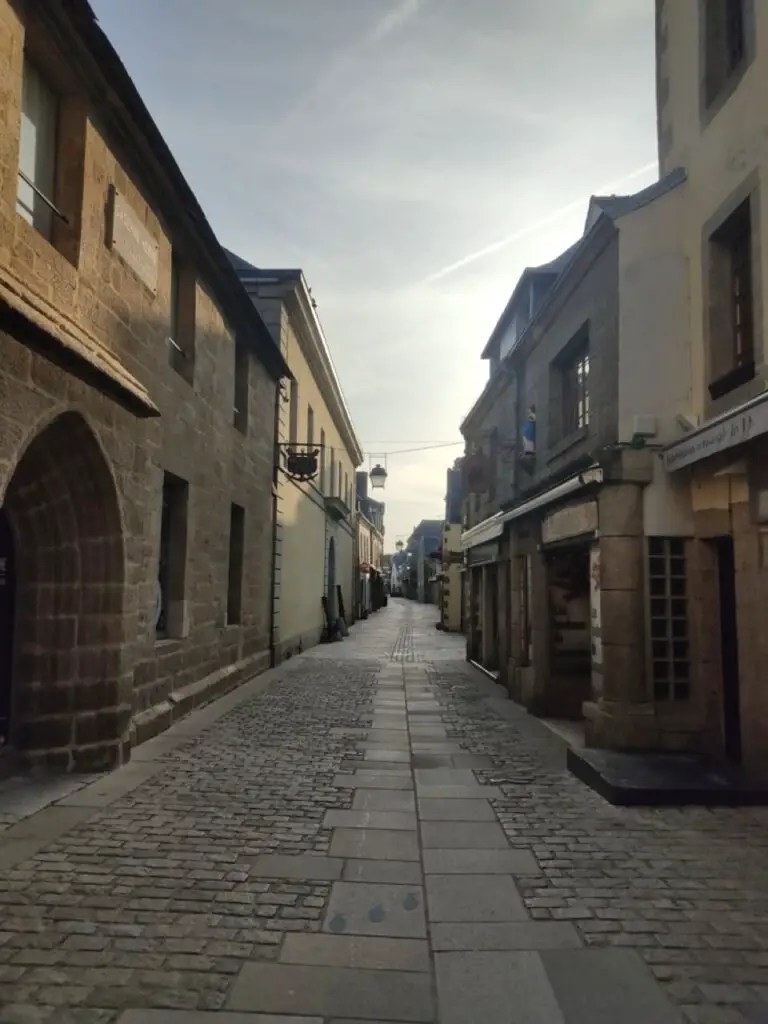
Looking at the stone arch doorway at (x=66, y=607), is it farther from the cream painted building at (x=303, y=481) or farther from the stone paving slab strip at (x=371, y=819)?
the cream painted building at (x=303, y=481)

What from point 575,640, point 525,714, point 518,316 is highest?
point 518,316

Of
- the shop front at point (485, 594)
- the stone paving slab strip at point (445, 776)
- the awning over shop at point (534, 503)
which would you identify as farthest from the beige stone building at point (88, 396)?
the shop front at point (485, 594)

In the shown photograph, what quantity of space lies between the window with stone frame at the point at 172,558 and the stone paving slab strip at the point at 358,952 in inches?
230

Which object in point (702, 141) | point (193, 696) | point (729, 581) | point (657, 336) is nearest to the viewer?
point (729, 581)

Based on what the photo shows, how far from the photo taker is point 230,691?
436 inches

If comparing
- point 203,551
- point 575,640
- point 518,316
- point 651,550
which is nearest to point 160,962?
point 651,550

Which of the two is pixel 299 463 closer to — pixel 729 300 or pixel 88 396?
pixel 88 396

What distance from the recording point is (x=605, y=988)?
3.03 m

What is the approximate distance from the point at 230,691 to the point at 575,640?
5193 mm

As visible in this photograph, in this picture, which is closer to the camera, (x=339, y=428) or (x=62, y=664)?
(x=62, y=664)

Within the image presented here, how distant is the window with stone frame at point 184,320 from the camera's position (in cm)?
897

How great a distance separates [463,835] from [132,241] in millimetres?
5954

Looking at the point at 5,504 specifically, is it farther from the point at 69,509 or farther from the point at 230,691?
the point at 230,691

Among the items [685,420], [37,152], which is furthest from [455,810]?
[37,152]
